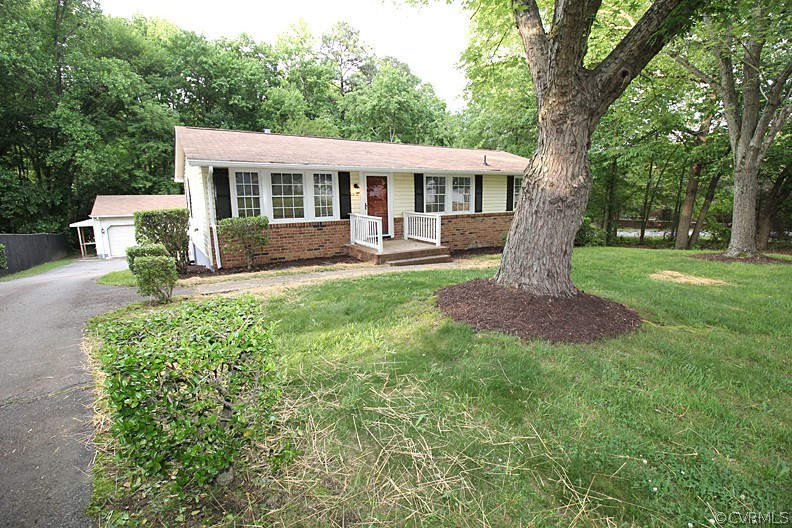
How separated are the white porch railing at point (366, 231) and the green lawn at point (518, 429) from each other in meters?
5.33

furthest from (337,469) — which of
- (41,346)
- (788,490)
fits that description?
(41,346)

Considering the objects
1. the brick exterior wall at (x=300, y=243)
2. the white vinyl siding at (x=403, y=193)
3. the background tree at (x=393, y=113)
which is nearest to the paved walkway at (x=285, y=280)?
the brick exterior wall at (x=300, y=243)

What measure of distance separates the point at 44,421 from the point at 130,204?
80.2 feet

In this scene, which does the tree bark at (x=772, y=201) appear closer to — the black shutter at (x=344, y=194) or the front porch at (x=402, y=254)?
the front porch at (x=402, y=254)

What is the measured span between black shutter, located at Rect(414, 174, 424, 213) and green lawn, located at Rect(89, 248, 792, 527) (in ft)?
25.8

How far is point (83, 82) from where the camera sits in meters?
21.2

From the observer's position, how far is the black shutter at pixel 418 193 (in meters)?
11.9

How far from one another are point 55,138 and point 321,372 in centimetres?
2941

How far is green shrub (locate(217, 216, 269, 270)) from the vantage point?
8617 mm

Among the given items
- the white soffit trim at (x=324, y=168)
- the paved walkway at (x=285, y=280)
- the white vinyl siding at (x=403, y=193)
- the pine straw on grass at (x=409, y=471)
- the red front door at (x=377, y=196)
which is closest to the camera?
the pine straw on grass at (x=409, y=471)

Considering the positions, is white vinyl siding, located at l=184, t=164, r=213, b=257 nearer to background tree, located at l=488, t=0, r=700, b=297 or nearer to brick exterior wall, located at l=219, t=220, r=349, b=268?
brick exterior wall, located at l=219, t=220, r=349, b=268

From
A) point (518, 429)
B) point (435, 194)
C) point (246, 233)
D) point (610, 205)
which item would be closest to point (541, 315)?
point (518, 429)

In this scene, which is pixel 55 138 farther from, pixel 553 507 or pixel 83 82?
pixel 553 507

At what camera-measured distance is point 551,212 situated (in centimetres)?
438
